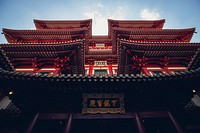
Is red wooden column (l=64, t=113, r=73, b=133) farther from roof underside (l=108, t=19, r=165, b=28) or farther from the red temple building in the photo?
roof underside (l=108, t=19, r=165, b=28)

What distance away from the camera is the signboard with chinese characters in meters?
7.45

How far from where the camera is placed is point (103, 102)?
24.9 ft

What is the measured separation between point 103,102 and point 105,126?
1.44m

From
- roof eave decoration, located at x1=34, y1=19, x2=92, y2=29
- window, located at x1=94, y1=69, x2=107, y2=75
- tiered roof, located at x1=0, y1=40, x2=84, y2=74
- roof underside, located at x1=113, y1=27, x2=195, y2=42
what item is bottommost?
tiered roof, located at x1=0, y1=40, x2=84, y2=74

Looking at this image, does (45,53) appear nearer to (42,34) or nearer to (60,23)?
(42,34)

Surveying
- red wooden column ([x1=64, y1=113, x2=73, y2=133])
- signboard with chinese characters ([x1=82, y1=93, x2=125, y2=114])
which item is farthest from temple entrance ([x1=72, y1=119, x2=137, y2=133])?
signboard with chinese characters ([x1=82, y1=93, x2=125, y2=114])

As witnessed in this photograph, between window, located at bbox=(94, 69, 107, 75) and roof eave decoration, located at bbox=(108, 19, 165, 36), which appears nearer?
window, located at bbox=(94, 69, 107, 75)

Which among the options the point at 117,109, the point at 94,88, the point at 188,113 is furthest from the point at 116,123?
the point at 188,113

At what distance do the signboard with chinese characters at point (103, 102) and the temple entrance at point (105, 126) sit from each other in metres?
0.71

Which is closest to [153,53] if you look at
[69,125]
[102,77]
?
[102,77]

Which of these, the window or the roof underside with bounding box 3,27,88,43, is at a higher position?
the roof underside with bounding box 3,27,88,43

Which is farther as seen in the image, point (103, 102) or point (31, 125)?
point (103, 102)

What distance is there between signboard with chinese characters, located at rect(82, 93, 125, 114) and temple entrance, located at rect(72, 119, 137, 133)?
714 millimetres

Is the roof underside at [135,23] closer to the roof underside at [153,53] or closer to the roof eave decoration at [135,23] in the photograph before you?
the roof eave decoration at [135,23]
